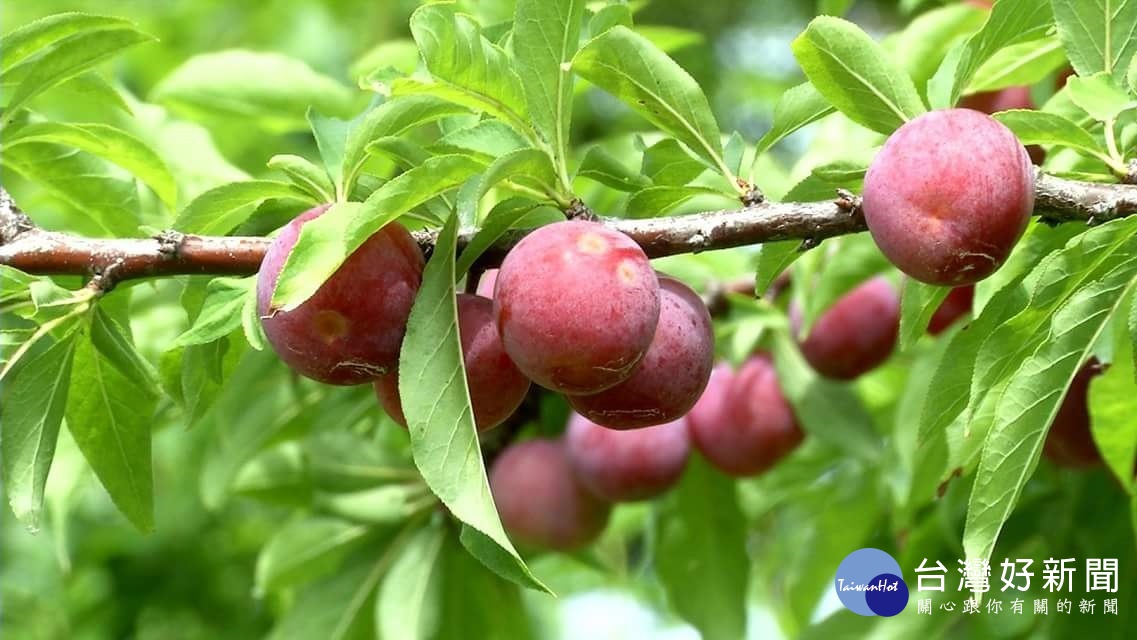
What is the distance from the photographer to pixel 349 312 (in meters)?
0.78

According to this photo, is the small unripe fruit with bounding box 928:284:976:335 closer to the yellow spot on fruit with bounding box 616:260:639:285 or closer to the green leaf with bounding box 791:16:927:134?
the green leaf with bounding box 791:16:927:134

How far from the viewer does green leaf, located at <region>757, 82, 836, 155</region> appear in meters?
0.94

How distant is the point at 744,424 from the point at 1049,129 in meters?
0.73

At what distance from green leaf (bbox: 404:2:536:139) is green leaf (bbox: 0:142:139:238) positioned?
1.47 feet

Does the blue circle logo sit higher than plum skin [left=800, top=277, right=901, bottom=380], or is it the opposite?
plum skin [left=800, top=277, right=901, bottom=380]

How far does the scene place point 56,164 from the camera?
3.67ft

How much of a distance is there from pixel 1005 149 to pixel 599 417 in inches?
12.6

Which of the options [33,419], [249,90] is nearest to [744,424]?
[249,90]

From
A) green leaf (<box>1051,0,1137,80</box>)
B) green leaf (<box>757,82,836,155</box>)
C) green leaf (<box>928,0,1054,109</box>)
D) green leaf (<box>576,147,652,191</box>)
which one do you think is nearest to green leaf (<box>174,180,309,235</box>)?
green leaf (<box>576,147,652,191</box>)

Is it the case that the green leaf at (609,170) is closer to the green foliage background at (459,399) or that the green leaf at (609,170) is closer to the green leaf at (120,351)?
the green foliage background at (459,399)

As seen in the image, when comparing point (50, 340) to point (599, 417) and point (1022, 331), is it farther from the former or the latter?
point (1022, 331)

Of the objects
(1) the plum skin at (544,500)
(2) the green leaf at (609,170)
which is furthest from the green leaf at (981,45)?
(1) the plum skin at (544,500)

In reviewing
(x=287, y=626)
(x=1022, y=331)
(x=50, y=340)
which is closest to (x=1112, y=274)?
(x=1022, y=331)

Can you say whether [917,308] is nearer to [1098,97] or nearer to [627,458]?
[1098,97]
